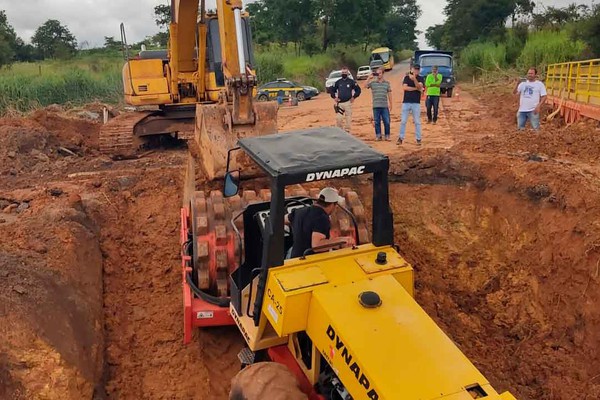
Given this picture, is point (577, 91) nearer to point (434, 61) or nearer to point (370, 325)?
point (434, 61)

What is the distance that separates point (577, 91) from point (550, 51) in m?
14.0

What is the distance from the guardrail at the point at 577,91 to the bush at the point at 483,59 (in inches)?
584

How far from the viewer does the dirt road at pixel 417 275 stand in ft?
17.2

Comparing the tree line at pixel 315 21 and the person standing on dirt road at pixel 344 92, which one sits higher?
the tree line at pixel 315 21

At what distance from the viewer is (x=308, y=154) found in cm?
408

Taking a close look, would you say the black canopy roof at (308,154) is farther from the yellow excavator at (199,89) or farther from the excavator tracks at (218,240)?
the yellow excavator at (199,89)

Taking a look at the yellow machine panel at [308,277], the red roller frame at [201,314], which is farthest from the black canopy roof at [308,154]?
the red roller frame at [201,314]

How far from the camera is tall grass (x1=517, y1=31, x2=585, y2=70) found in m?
26.5

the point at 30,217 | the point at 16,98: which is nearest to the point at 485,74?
the point at 16,98

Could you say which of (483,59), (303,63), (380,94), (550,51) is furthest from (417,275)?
(303,63)

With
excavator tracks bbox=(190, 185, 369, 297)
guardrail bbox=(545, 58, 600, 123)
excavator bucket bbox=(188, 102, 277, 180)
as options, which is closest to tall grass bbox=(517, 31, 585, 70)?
guardrail bbox=(545, 58, 600, 123)

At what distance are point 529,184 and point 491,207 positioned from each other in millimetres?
574

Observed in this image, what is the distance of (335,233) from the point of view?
223 inches

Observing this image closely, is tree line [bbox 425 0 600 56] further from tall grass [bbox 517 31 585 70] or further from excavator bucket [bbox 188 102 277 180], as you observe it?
excavator bucket [bbox 188 102 277 180]
